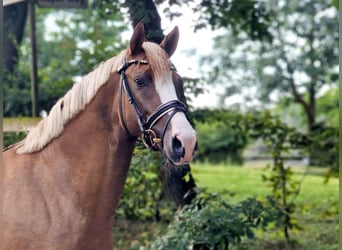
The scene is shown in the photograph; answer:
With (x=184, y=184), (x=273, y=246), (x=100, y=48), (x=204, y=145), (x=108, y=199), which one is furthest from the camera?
(x=204, y=145)

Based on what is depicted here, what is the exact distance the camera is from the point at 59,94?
16.5ft

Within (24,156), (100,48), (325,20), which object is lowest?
(24,156)

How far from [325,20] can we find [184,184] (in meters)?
13.6

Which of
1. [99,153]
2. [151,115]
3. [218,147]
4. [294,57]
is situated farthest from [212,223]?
[294,57]

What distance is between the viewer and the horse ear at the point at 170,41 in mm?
2117

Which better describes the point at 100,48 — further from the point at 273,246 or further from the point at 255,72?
the point at 255,72

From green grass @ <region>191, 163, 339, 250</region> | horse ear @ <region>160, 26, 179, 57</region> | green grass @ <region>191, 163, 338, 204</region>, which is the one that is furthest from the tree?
horse ear @ <region>160, 26, 179, 57</region>

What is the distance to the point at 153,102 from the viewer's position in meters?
1.92

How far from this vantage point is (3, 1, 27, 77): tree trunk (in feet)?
16.7

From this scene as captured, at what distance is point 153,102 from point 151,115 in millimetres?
50

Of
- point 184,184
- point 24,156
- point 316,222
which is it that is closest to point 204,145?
point 316,222

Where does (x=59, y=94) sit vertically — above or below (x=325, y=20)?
below

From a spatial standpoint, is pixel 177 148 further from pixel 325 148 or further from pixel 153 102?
pixel 325 148

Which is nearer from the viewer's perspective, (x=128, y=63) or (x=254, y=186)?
(x=128, y=63)
